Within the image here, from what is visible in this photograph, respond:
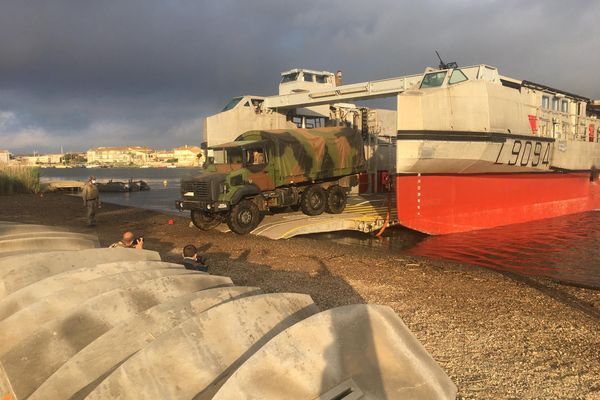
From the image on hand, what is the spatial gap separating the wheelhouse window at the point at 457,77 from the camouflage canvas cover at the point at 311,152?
381 cm

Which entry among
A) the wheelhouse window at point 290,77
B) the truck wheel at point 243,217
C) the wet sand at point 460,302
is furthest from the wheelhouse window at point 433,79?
the wheelhouse window at point 290,77

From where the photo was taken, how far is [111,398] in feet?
8.47

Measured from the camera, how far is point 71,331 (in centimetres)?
356

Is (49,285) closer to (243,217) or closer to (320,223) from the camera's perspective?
(243,217)

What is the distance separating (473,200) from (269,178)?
6.88 meters

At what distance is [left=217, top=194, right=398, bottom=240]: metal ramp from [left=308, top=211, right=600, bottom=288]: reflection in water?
530mm

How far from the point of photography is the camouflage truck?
11.9 metres

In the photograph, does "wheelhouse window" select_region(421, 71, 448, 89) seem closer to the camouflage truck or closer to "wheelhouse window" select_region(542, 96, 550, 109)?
the camouflage truck

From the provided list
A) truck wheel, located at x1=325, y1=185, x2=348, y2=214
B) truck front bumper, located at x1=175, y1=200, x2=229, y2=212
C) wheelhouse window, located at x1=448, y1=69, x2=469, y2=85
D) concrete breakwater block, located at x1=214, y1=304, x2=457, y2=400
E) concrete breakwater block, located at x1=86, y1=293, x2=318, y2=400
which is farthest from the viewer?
truck wheel, located at x1=325, y1=185, x2=348, y2=214

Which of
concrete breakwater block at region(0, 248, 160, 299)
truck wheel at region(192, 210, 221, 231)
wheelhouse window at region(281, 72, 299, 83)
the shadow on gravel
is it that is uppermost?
wheelhouse window at region(281, 72, 299, 83)

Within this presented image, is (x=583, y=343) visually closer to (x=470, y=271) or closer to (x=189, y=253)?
(x=470, y=271)

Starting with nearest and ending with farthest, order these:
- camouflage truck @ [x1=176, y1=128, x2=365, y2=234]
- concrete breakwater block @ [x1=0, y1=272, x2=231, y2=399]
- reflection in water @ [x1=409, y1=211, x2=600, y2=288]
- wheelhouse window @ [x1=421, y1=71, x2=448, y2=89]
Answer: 1. concrete breakwater block @ [x1=0, y1=272, x2=231, y2=399]
2. reflection in water @ [x1=409, y1=211, x2=600, y2=288]
3. camouflage truck @ [x1=176, y1=128, x2=365, y2=234]
4. wheelhouse window @ [x1=421, y1=71, x2=448, y2=89]

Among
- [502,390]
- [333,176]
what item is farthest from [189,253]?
[333,176]

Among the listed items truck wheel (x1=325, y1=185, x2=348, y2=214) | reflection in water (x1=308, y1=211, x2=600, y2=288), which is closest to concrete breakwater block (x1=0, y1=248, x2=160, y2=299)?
reflection in water (x1=308, y1=211, x2=600, y2=288)
